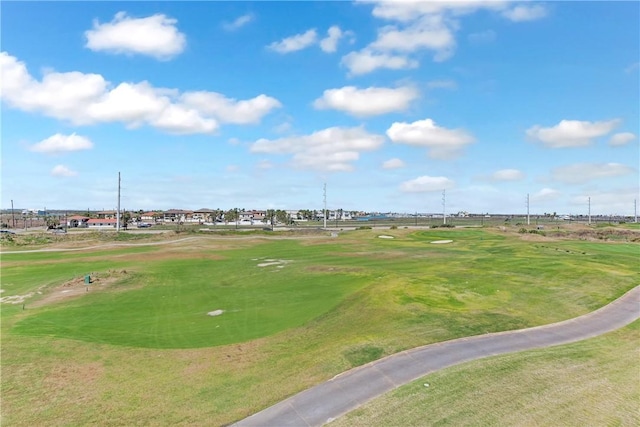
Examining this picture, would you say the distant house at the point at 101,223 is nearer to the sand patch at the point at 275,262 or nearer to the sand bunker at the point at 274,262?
the sand bunker at the point at 274,262

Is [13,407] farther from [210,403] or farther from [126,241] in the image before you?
[126,241]

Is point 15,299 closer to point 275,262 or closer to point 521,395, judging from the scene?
point 275,262

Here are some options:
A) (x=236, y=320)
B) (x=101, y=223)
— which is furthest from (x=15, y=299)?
(x=101, y=223)

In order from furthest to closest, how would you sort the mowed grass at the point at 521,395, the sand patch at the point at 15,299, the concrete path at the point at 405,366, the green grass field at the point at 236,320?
the sand patch at the point at 15,299 → the green grass field at the point at 236,320 → the concrete path at the point at 405,366 → the mowed grass at the point at 521,395

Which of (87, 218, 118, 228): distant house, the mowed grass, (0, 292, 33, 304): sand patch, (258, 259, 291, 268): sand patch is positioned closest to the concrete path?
the mowed grass

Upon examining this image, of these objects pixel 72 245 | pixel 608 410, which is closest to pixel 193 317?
pixel 608 410

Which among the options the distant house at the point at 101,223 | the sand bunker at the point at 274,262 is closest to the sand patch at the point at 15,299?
the sand bunker at the point at 274,262

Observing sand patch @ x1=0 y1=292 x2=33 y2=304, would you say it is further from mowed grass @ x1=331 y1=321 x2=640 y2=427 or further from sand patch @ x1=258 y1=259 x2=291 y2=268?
mowed grass @ x1=331 y1=321 x2=640 y2=427
